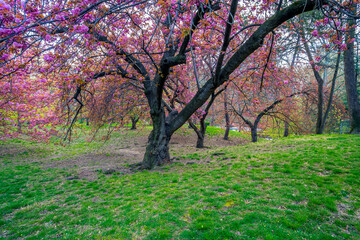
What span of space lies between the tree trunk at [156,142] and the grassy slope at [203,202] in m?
0.76

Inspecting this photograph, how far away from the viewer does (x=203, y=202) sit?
380 centimetres

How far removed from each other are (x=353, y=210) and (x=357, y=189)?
88 cm

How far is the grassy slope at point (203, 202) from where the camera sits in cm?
289

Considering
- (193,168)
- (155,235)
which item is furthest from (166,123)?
(155,235)

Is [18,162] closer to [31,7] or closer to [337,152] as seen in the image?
[31,7]

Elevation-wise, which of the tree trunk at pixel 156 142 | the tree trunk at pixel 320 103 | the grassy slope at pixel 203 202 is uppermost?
the tree trunk at pixel 320 103

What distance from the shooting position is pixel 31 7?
2.77 meters

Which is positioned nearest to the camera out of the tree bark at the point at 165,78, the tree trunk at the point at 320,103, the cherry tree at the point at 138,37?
the cherry tree at the point at 138,37

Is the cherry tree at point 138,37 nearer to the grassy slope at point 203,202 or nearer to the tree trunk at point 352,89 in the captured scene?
the grassy slope at point 203,202

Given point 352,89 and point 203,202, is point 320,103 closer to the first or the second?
point 352,89

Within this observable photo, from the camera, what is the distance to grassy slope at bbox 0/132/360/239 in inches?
114

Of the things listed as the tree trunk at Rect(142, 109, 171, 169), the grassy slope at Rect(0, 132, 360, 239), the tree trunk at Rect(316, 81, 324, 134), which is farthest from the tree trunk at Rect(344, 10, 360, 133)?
the tree trunk at Rect(142, 109, 171, 169)

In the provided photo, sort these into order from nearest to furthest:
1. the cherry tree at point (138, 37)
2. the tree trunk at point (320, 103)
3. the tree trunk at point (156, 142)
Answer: the cherry tree at point (138, 37) < the tree trunk at point (156, 142) < the tree trunk at point (320, 103)

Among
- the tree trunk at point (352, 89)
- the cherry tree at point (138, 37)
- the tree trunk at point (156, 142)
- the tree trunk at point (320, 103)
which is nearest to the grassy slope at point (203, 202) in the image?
the tree trunk at point (156, 142)
